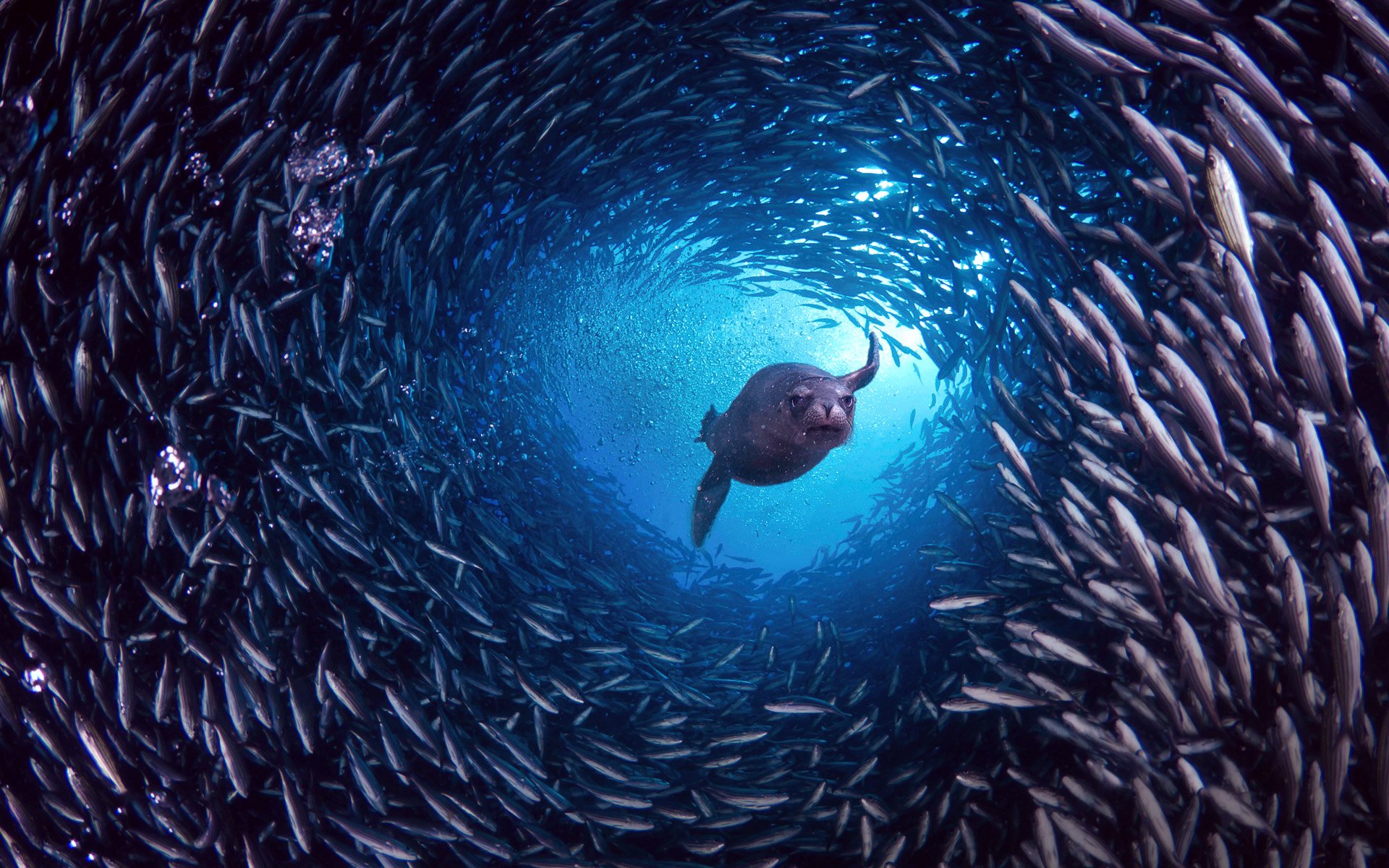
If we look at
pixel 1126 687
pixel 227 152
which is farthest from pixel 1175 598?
pixel 227 152

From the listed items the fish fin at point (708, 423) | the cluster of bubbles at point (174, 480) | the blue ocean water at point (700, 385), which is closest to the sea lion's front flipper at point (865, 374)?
the fish fin at point (708, 423)

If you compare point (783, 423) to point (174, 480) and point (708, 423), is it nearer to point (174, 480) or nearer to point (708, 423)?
point (708, 423)

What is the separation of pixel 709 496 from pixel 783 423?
2.48m

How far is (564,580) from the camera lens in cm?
571

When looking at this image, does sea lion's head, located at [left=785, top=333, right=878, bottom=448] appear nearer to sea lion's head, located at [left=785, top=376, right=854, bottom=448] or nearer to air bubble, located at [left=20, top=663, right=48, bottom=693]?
sea lion's head, located at [left=785, top=376, right=854, bottom=448]

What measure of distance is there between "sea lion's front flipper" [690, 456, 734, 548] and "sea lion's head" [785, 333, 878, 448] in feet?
6.65

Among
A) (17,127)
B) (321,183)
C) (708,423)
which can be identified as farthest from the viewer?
(708,423)

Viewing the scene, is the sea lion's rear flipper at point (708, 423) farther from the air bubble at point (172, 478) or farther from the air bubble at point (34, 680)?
the air bubble at point (34, 680)

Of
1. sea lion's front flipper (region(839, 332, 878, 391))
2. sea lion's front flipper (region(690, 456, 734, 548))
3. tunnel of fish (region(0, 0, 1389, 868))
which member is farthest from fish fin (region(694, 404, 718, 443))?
tunnel of fish (region(0, 0, 1389, 868))

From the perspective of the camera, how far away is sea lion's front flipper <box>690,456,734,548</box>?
6.59 m

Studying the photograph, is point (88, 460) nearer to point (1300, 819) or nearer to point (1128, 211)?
point (1300, 819)

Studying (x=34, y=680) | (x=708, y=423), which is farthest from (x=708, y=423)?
(x=34, y=680)

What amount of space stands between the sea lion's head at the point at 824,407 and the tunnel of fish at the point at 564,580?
111cm

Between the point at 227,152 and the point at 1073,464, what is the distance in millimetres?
6176
